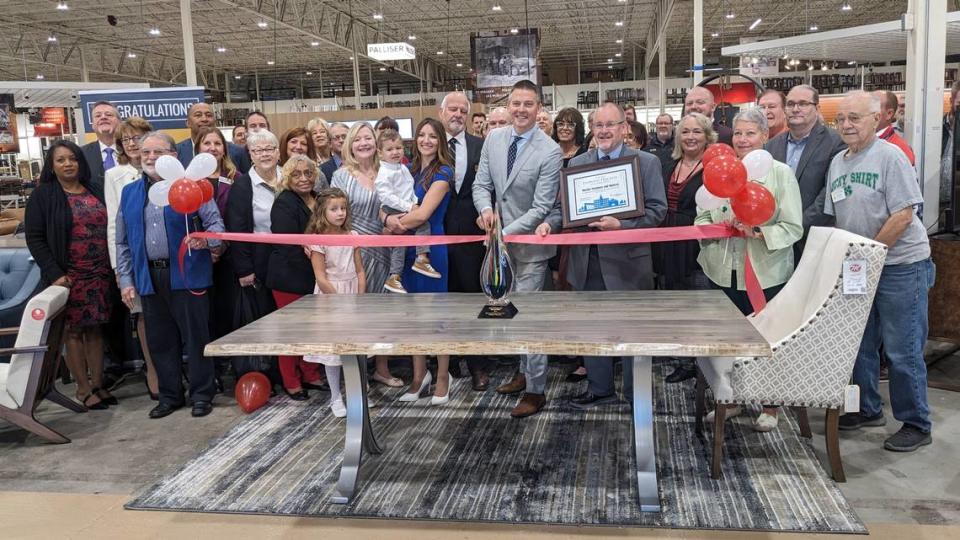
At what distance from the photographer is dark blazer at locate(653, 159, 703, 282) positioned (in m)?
4.03

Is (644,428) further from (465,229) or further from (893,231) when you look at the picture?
(465,229)

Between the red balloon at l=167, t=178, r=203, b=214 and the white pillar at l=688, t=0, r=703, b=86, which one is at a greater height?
the white pillar at l=688, t=0, r=703, b=86

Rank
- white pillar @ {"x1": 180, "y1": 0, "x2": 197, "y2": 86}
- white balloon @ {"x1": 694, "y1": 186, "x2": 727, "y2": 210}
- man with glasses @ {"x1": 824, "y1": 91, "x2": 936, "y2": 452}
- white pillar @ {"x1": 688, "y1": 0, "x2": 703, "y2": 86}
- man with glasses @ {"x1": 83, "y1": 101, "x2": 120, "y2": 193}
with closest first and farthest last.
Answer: man with glasses @ {"x1": 824, "y1": 91, "x2": 936, "y2": 452} < white balloon @ {"x1": 694, "y1": 186, "x2": 727, "y2": 210} < man with glasses @ {"x1": 83, "y1": 101, "x2": 120, "y2": 193} < white pillar @ {"x1": 688, "y1": 0, "x2": 703, "y2": 86} < white pillar @ {"x1": 180, "y1": 0, "x2": 197, "y2": 86}

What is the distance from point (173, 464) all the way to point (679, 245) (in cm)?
295

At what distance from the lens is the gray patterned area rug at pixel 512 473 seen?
2797 mm

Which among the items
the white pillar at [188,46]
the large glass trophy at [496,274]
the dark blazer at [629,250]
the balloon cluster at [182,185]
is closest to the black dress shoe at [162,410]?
the balloon cluster at [182,185]

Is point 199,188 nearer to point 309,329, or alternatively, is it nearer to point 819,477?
point 309,329

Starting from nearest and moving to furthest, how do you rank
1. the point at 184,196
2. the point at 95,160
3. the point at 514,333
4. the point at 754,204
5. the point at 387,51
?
1. the point at 514,333
2. the point at 754,204
3. the point at 184,196
4. the point at 95,160
5. the point at 387,51

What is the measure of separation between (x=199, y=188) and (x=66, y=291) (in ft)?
3.09

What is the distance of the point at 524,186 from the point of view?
3.77m

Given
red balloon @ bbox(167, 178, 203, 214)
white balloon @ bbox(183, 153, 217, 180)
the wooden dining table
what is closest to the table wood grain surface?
the wooden dining table

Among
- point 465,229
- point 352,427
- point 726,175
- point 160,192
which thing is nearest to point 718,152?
point 726,175

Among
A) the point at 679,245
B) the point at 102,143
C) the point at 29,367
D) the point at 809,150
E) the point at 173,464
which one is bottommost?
the point at 173,464

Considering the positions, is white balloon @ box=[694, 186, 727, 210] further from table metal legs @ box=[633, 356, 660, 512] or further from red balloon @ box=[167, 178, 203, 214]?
red balloon @ box=[167, 178, 203, 214]
